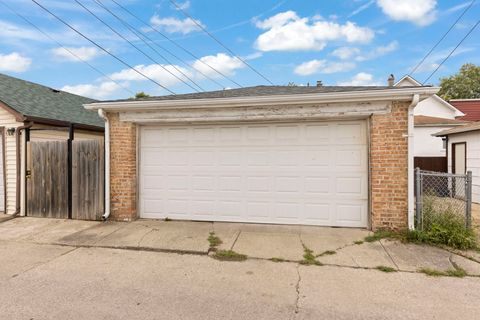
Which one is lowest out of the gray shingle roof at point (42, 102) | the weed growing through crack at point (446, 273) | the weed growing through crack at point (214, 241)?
the weed growing through crack at point (446, 273)

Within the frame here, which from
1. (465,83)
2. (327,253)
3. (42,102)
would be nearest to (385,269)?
(327,253)

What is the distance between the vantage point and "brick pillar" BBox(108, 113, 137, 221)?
6.81 m

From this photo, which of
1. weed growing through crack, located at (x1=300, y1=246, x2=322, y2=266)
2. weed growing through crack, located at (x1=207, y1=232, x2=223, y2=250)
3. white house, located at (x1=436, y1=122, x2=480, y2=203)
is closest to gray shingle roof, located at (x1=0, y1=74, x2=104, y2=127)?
weed growing through crack, located at (x1=207, y1=232, x2=223, y2=250)

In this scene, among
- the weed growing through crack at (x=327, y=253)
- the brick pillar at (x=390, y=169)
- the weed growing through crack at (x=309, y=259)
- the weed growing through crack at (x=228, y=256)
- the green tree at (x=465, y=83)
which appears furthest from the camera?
the green tree at (x=465, y=83)

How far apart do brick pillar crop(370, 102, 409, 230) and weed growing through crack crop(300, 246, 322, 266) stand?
175cm

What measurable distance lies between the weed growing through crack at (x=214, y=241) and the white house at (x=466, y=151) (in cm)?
835

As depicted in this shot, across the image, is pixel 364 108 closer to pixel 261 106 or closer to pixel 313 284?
pixel 261 106

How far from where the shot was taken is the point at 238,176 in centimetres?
661

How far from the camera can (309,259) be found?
454 centimetres

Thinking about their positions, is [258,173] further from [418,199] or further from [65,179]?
[65,179]

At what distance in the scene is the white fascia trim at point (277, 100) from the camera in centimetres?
546

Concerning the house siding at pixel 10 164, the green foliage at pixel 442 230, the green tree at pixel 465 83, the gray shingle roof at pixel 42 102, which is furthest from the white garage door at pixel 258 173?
the green tree at pixel 465 83

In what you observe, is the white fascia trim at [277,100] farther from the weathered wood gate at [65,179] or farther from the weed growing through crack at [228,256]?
the weed growing through crack at [228,256]

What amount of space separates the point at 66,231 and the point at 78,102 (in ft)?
25.9
